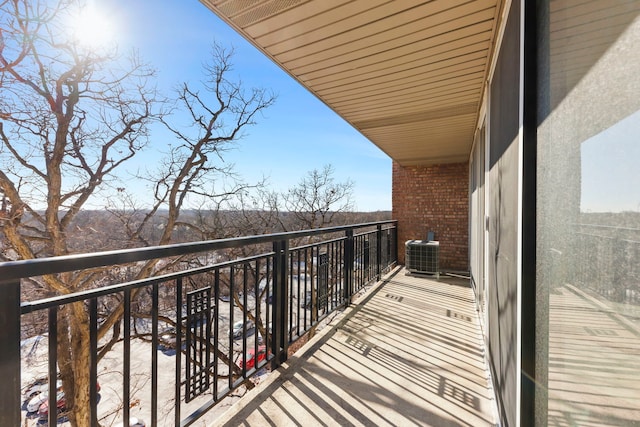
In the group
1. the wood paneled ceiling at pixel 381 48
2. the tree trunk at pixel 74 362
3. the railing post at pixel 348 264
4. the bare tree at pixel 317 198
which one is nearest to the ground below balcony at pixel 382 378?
the railing post at pixel 348 264

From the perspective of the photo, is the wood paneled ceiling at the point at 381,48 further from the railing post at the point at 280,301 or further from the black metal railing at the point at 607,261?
the black metal railing at the point at 607,261

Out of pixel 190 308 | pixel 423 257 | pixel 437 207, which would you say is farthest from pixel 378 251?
pixel 190 308

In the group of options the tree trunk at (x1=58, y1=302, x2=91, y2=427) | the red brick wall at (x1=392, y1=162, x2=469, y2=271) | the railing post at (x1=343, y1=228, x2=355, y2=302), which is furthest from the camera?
the red brick wall at (x1=392, y1=162, x2=469, y2=271)

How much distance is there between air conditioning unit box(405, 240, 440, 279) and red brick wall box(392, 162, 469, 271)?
1308mm

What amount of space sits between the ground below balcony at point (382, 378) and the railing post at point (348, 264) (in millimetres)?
262

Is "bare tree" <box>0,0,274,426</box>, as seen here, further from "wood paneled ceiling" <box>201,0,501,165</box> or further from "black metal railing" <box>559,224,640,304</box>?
"black metal railing" <box>559,224,640,304</box>

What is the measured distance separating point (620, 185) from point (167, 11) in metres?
7.12

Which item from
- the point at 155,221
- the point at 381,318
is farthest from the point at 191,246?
the point at 155,221

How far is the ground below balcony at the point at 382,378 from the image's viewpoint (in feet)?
5.45

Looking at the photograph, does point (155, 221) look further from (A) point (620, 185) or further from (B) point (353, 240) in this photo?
(A) point (620, 185)

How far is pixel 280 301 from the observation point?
2184mm

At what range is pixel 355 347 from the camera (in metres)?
2.50

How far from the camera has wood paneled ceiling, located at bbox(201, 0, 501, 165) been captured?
1715 mm

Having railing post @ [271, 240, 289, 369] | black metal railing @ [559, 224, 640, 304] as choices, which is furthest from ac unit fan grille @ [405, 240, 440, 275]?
black metal railing @ [559, 224, 640, 304]
